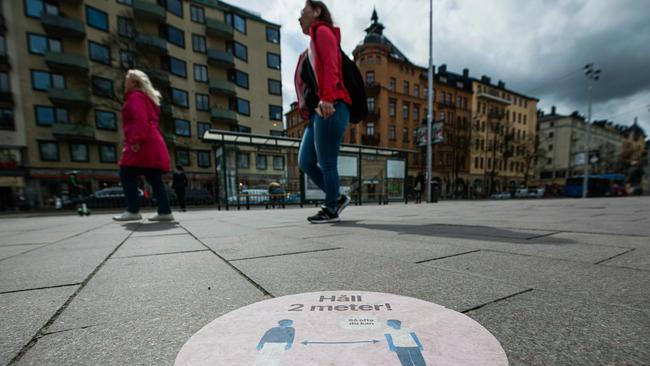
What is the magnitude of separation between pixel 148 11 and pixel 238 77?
8360 millimetres

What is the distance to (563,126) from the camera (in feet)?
177

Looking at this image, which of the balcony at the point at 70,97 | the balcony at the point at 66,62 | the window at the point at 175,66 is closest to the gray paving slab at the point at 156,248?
the balcony at the point at 70,97

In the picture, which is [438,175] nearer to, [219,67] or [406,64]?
[406,64]

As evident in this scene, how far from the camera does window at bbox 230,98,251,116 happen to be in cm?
2688

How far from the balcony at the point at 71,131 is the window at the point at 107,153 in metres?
1.26

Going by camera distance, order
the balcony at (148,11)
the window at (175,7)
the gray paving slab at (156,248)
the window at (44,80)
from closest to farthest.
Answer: the gray paving slab at (156,248) < the window at (44,80) < the balcony at (148,11) < the window at (175,7)

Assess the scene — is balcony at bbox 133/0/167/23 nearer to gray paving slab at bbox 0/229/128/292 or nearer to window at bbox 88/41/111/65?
window at bbox 88/41/111/65

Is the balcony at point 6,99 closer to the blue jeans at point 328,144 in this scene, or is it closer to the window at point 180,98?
the window at point 180,98

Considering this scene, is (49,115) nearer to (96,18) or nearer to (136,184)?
(96,18)

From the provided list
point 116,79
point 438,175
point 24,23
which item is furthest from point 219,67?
point 438,175

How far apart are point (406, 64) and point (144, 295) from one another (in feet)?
119

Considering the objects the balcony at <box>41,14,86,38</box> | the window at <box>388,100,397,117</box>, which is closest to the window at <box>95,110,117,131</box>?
the balcony at <box>41,14,86,38</box>

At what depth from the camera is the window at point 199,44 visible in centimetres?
2503

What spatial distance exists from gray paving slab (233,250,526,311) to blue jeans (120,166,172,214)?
10.3ft
